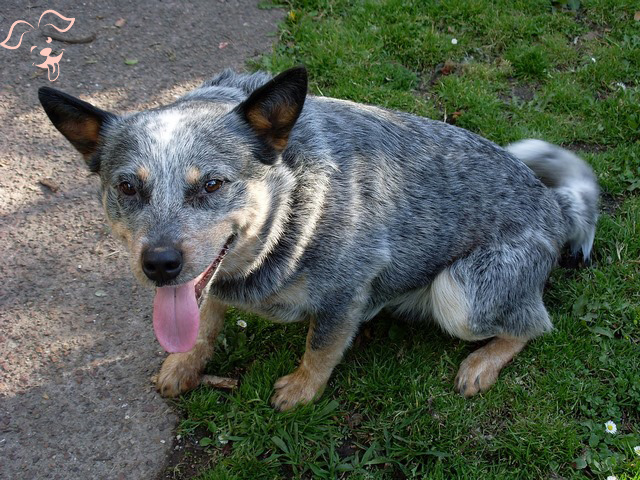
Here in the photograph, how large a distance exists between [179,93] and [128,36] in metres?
0.91

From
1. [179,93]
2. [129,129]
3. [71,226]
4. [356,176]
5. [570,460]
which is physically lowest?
[570,460]

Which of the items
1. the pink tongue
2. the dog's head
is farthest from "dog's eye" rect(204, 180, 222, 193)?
the pink tongue

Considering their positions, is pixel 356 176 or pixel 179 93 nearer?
pixel 356 176

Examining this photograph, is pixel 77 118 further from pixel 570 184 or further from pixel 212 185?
pixel 570 184

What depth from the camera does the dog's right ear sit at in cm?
273

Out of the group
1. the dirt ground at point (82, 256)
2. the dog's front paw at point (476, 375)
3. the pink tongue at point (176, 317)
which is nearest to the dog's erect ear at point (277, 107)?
the pink tongue at point (176, 317)

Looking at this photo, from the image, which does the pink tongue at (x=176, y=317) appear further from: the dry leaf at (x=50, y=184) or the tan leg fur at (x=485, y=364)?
the dry leaf at (x=50, y=184)

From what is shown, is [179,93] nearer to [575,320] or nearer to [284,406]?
[284,406]

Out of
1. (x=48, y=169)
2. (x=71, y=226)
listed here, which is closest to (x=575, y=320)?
(x=71, y=226)

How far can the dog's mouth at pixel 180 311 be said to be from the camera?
2.79 meters

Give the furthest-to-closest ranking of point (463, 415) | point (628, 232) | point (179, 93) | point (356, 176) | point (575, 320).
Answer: point (179, 93) → point (628, 232) → point (575, 320) → point (463, 415) → point (356, 176)

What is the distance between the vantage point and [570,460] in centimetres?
329

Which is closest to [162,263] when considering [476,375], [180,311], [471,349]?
[180,311]
